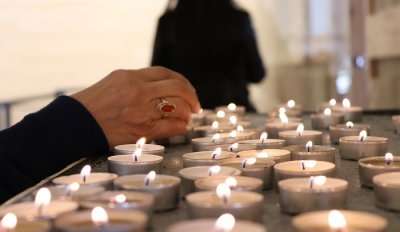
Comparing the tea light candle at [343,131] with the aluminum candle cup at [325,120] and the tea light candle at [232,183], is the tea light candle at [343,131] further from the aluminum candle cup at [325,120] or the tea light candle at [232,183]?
the tea light candle at [232,183]

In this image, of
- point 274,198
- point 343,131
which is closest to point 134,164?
point 274,198

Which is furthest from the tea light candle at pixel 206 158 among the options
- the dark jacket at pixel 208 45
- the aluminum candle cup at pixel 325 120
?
the dark jacket at pixel 208 45

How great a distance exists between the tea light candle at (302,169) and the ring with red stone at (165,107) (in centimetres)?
45

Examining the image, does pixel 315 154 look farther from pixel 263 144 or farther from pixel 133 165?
pixel 133 165

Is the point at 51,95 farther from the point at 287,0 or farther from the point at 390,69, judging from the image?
the point at 390,69

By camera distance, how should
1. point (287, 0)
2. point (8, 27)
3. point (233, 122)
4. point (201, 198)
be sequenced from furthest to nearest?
point (287, 0) → point (8, 27) → point (233, 122) → point (201, 198)

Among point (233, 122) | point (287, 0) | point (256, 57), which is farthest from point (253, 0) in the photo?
point (233, 122)

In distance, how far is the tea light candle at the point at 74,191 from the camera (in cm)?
69

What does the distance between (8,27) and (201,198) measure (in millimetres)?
3143

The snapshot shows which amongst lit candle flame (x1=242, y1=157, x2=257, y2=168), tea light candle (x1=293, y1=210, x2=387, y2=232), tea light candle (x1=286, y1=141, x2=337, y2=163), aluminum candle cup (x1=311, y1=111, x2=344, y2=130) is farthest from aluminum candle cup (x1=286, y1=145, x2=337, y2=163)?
aluminum candle cup (x1=311, y1=111, x2=344, y2=130)

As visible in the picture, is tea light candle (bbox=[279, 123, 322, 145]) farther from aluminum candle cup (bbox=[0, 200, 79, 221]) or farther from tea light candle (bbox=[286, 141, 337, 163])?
aluminum candle cup (bbox=[0, 200, 79, 221])

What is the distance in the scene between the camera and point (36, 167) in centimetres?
100

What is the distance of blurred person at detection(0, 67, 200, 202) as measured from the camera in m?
0.99

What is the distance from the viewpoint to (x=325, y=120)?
1344 mm
